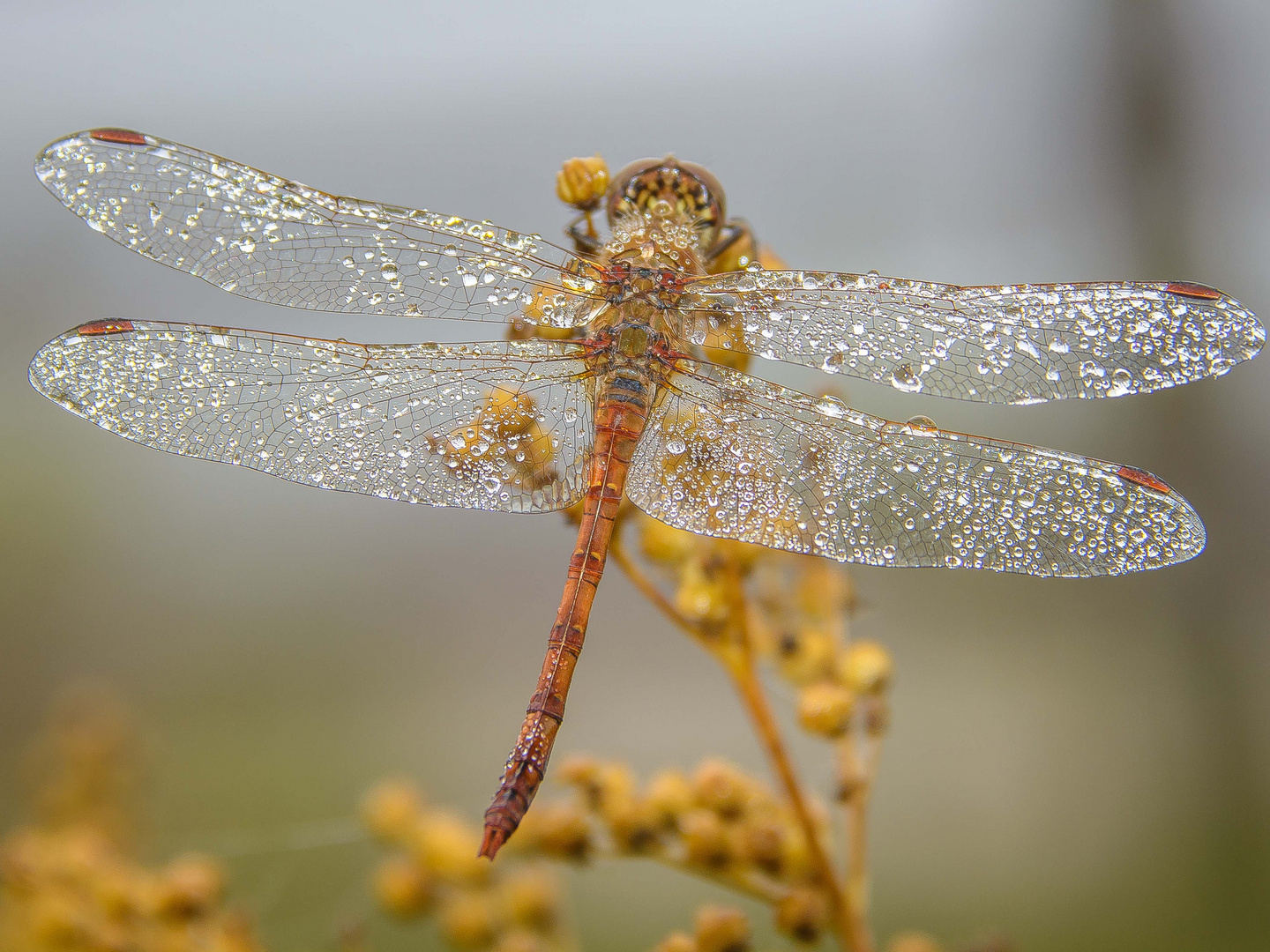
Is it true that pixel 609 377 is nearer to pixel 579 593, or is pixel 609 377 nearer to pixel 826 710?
pixel 579 593

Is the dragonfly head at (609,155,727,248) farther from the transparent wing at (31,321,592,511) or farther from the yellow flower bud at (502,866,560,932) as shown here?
the yellow flower bud at (502,866,560,932)

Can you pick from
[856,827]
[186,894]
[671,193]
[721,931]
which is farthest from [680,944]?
[671,193]

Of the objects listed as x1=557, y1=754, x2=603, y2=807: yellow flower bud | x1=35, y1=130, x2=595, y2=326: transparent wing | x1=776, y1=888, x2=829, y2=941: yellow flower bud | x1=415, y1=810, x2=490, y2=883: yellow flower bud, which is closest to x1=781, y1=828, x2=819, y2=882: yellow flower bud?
Result: x1=776, y1=888, x2=829, y2=941: yellow flower bud

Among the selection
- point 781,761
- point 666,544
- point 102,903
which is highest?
point 666,544

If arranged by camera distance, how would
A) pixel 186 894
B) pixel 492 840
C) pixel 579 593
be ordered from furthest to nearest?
pixel 186 894
pixel 579 593
pixel 492 840

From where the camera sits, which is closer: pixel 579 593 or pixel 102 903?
pixel 579 593

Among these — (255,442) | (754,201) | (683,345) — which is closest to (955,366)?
(683,345)

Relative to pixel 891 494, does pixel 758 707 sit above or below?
below
